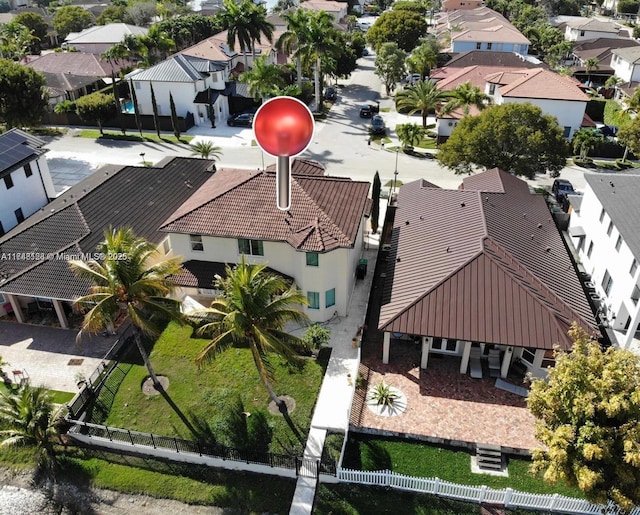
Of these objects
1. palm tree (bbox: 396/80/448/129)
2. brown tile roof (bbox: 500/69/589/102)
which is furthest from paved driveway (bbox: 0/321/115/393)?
brown tile roof (bbox: 500/69/589/102)

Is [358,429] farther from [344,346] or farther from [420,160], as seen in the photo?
[420,160]

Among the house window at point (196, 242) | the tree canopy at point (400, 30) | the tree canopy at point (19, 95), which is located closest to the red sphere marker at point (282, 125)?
the house window at point (196, 242)

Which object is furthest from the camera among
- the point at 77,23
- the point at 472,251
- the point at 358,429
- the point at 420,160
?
the point at 77,23

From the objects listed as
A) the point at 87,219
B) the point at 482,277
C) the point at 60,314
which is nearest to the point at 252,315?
the point at 482,277

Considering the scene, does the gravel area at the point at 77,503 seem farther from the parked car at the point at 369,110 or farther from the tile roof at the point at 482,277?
the parked car at the point at 369,110

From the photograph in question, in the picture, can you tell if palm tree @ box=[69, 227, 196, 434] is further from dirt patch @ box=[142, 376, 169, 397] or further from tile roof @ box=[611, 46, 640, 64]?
tile roof @ box=[611, 46, 640, 64]

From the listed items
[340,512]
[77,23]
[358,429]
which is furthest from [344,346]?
[77,23]
